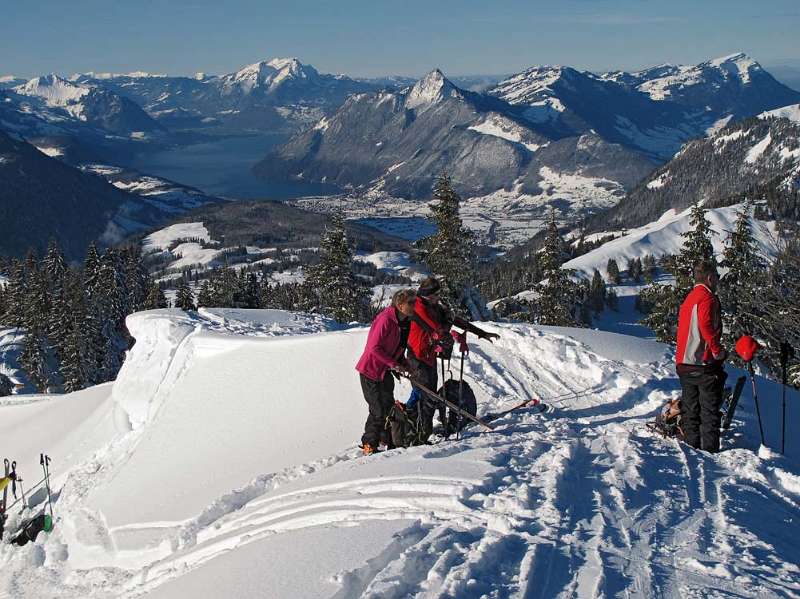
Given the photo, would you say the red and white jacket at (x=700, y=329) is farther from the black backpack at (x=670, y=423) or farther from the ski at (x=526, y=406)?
the ski at (x=526, y=406)

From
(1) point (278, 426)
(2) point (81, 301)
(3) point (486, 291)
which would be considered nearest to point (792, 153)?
(3) point (486, 291)

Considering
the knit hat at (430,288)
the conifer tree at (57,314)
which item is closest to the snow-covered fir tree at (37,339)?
the conifer tree at (57,314)

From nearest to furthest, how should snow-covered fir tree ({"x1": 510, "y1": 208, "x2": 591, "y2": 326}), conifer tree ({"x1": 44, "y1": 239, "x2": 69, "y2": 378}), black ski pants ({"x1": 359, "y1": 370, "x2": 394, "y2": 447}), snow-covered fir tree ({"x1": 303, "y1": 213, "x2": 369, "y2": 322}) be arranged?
black ski pants ({"x1": 359, "y1": 370, "x2": 394, "y2": 447}) → snow-covered fir tree ({"x1": 510, "y1": 208, "x2": 591, "y2": 326}) → snow-covered fir tree ({"x1": 303, "y1": 213, "x2": 369, "y2": 322}) → conifer tree ({"x1": 44, "y1": 239, "x2": 69, "y2": 378})

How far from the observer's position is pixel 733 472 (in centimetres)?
759

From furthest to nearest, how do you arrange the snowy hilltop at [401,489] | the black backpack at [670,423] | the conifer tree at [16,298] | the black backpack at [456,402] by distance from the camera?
the conifer tree at [16,298], the black backpack at [456,402], the black backpack at [670,423], the snowy hilltop at [401,489]

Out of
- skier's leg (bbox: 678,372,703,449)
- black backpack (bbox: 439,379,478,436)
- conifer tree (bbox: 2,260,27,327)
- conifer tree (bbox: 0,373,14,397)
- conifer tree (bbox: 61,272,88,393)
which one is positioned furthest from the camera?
conifer tree (bbox: 2,260,27,327)

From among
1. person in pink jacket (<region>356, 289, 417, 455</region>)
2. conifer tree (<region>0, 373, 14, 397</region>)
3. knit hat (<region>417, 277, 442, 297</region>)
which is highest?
knit hat (<region>417, 277, 442, 297</region>)

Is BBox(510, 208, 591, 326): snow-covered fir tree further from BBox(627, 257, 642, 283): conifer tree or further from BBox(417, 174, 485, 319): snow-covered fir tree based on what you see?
BBox(627, 257, 642, 283): conifer tree

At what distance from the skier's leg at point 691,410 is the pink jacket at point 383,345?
3.80 metres

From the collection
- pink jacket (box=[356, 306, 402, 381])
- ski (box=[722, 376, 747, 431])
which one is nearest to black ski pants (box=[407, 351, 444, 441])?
pink jacket (box=[356, 306, 402, 381])

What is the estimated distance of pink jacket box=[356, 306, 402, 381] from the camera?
29.0 feet

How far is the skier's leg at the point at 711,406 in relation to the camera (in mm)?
8133

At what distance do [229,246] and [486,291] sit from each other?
115 m

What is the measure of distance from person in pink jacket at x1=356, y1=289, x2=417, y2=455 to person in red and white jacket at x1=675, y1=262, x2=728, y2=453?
359 cm
